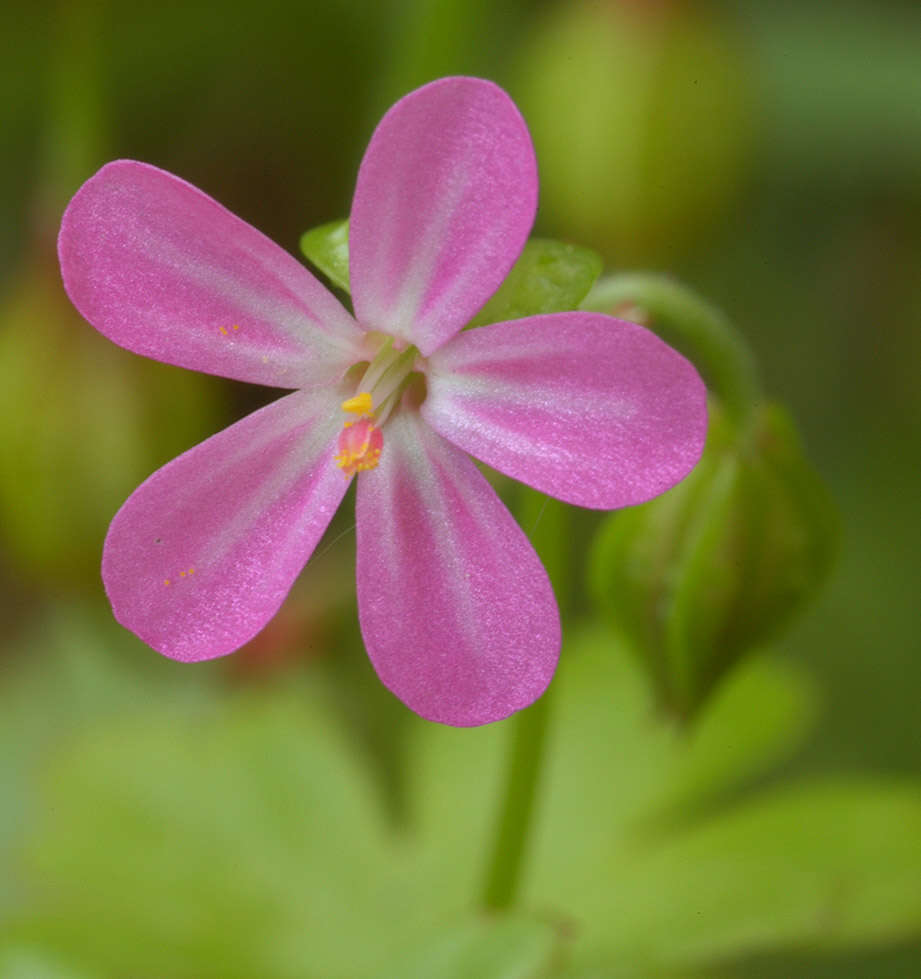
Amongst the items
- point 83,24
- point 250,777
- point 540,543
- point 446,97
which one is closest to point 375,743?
point 250,777

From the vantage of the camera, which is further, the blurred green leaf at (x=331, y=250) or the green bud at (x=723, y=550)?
the green bud at (x=723, y=550)

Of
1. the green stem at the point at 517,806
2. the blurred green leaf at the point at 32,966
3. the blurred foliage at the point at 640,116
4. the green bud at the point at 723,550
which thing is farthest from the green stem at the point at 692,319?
the blurred foliage at the point at 640,116

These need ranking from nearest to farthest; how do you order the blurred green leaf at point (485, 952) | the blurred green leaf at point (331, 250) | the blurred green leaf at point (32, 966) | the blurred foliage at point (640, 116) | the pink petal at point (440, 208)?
the pink petal at point (440, 208) < the blurred green leaf at point (331, 250) < the blurred green leaf at point (485, 952) < the blurred green leaf at point (32, 966) < the blurred foliage at point (640, 116)

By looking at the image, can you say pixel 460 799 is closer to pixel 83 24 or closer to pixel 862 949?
pixel 862 949

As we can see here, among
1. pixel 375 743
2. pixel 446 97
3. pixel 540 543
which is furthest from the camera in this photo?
pixel 375 743

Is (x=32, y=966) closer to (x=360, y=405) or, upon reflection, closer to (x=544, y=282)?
(x=360, y=405)

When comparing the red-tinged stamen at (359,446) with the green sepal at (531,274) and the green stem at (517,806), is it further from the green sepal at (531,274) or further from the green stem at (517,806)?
the green stem at (517,806)

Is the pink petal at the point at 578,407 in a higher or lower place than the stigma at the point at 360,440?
higher
